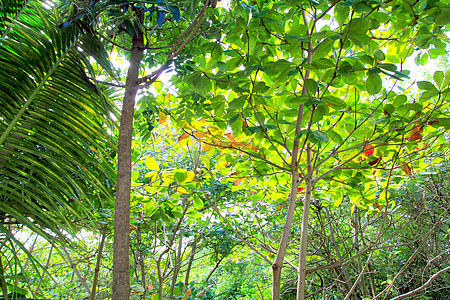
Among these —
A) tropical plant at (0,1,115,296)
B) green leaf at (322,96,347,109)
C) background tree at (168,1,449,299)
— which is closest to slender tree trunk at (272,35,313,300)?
background tree at (168,1,449,299)

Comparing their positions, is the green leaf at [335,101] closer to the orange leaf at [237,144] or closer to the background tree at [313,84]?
the background tree at [313,84]

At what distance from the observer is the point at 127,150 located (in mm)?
1011

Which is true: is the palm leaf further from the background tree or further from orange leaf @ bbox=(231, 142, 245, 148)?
orange leaf @ bbox=(231, 142, 245, 148)

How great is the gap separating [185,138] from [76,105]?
49cm

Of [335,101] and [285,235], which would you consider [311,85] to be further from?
[285,235]

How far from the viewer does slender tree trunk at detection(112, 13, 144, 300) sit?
872mm

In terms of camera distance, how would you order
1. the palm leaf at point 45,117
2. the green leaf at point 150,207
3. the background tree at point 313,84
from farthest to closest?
the green leaf at point 150,207 < the palm leaf at point 45,117 < the background tree at point 313,84

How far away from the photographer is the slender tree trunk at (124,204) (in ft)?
2.86

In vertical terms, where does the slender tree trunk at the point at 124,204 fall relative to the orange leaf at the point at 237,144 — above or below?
below

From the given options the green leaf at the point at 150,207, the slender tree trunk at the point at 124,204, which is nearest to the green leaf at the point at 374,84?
the slender tree trunk at the point at 124,204

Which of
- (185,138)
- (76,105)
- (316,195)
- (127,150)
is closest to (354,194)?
(316,195)

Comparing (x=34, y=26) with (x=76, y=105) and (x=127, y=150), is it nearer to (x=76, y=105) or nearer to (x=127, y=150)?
(x=76, y=105)

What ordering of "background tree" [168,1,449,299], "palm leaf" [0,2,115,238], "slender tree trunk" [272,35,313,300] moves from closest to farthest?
"background tree" [168,1,449,299] → "palm leaf" [0,2,115,238] → "slender tree trunk" [272,35,313,300]

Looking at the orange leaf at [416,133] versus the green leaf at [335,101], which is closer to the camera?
the green leaf at [335,101]
